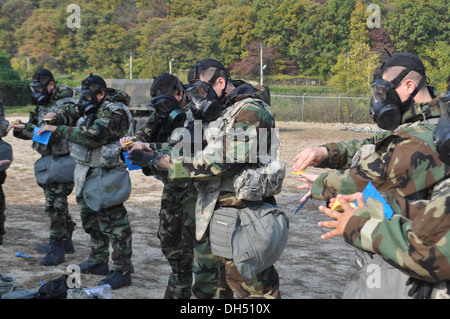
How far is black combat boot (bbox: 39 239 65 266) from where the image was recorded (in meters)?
5.98

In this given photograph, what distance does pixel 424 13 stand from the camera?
42.6 m

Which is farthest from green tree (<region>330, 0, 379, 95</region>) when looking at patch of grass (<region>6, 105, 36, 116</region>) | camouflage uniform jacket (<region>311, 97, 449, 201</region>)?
camouflage uniform jacket (<region>311, 97, 449, 201</region>)

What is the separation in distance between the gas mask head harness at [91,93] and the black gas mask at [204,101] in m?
1.97

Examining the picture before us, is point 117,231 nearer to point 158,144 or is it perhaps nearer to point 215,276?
point 158,144

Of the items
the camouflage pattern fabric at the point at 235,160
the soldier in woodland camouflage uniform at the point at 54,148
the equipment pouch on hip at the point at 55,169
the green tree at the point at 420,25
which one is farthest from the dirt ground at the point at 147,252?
the green tree at the point at 420,25

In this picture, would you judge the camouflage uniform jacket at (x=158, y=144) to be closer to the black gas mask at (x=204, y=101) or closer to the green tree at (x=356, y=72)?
the black gas mask at (x=204, y=101)

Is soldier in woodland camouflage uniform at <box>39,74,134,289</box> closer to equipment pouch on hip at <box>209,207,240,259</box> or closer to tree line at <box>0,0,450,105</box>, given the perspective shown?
equipment pouch on hip at <box>209,207,240,259</box>

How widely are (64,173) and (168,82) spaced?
2138 mm

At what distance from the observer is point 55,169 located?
6203 millimetres

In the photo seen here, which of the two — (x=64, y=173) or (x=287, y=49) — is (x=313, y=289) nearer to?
(x=64, y=173)

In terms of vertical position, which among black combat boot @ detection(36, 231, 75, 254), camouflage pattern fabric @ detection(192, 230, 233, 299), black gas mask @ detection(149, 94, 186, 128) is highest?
black gas mask @ detection(149, 94, 186, 128)

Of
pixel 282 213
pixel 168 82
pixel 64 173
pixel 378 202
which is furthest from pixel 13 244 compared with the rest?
pixel 378 202

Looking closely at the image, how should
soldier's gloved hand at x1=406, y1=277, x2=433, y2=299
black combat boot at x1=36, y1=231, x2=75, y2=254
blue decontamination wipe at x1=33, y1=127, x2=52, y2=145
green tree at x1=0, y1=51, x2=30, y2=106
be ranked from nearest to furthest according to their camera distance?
1. soldier's gloved hand at x1=406, y1=277, x2=433, y2=299
2. blue decontamination wipe at x1=33, y1=127, x2=52, y2=145
3. black combat boot at x1=36, y1=231, x2=75, y2=254
4. green tree at x1=0, y1=51, x2=30, y2=106

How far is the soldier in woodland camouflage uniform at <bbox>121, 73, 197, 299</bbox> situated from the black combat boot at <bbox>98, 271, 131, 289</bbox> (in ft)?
2.22
